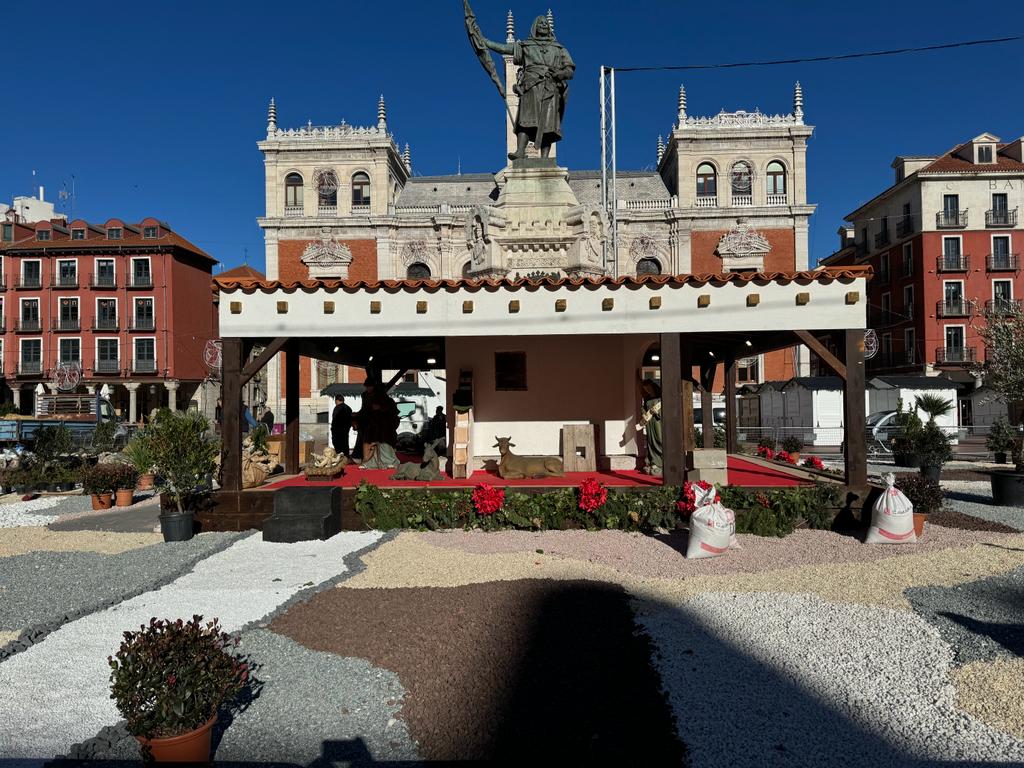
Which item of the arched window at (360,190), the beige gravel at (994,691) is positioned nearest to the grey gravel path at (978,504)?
the beige gravel at (994,691)

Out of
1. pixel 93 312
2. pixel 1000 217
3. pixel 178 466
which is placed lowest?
pixel 178 466

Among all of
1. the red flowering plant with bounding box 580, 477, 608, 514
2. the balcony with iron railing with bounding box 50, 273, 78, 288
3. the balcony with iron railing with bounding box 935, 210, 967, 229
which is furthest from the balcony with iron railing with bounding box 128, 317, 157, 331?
the balcony with iron railing with bounding box 935, 210, 967, 229

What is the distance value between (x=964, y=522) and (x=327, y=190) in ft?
134

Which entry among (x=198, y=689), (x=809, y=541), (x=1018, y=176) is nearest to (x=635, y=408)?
(x=809, y=541)

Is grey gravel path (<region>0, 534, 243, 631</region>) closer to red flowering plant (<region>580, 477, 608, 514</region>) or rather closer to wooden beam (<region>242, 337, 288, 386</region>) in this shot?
wooden beam (<region>242, 337, 288, 386</region>)

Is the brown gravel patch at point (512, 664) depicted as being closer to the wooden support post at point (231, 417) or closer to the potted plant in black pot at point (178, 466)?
the potted plant in black pot at point (178, 466)

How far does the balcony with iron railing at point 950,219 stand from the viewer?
40.7 m

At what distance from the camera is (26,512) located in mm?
12562

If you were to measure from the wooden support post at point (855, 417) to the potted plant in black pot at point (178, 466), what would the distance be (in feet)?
30.3

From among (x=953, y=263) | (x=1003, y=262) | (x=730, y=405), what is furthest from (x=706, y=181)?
(x=730, y=405)

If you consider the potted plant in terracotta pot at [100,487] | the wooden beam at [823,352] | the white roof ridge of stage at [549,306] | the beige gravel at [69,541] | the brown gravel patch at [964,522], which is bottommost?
the brown gravel patch at [964,522]

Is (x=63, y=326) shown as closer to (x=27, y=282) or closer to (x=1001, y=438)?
(x=27, y=282)

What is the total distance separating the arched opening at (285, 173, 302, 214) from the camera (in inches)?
1667

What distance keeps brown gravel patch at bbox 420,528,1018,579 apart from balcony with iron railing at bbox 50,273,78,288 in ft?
152
